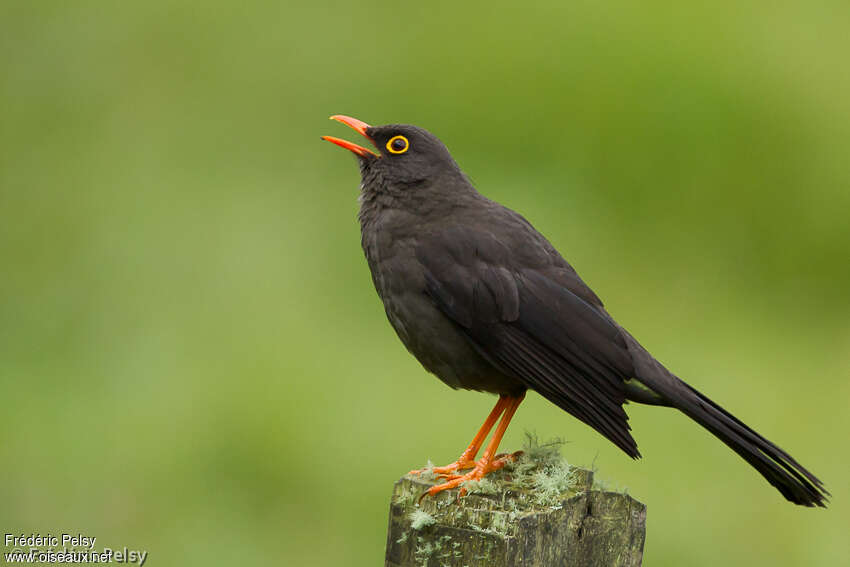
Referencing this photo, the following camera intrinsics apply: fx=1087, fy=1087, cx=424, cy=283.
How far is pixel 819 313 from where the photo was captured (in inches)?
367

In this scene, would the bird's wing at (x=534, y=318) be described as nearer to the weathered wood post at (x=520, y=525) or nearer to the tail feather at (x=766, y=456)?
the tail feather at (x=766, y=456)

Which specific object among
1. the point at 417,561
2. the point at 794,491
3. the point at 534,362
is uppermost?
the point at 534,362

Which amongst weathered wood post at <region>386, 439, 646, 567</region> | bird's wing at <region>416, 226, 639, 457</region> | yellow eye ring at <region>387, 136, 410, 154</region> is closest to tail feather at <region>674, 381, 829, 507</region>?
bird's wing at <region>416, 226, 639, 457</region>

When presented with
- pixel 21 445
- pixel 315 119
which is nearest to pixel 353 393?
pixel 21 445

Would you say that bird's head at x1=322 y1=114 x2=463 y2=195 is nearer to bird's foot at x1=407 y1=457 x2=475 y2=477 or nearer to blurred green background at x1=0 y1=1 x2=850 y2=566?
bird's foot at x1=407 y1=457 x2=475 y2=477

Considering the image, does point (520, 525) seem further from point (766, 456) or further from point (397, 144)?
point (397, 144)

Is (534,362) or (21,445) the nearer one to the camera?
(534,362)

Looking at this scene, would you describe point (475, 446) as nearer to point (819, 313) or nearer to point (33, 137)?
point (819, 313)

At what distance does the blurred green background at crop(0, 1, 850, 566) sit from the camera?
23.7 ft

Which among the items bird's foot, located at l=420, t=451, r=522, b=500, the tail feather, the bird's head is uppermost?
the bird's head

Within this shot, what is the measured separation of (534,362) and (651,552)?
10.4 ft

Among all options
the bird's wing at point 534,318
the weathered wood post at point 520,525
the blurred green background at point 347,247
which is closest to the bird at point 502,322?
the bird's wing at point 534,318

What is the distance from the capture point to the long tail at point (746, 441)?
4.13m

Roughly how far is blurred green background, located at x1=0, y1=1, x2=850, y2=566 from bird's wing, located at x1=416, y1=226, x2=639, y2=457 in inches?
89.8
